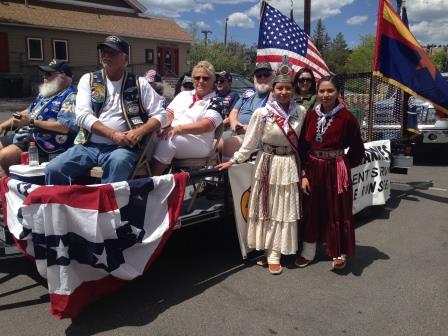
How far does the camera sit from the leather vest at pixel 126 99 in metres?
3.80

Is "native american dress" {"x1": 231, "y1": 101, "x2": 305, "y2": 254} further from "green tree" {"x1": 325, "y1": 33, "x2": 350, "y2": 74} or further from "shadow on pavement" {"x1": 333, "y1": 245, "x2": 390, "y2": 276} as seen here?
"green tree" {"x1": 325, "y1": 33, "x2": 350, "y2": 74}

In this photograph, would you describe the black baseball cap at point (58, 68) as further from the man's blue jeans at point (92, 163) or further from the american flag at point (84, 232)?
the american flag at point (84, 232)

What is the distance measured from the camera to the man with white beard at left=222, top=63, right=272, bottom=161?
499cm

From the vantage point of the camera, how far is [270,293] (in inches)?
144

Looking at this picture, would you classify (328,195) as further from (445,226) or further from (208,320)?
(445,226)

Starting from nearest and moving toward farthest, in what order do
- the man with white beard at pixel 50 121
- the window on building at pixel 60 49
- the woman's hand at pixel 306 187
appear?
the woman's hand at pixel 306 187 < the man with white beard at pixel 50 121 < the window on building at pixel 60 49

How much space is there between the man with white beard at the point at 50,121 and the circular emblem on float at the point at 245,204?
5.54 ft

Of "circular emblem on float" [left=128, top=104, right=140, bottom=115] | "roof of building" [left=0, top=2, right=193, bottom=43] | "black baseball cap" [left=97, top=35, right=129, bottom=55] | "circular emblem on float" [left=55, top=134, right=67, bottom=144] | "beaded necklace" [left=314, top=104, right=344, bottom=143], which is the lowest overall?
"circular emblem on float" [left=55, top=134, right=67, bottom=144]

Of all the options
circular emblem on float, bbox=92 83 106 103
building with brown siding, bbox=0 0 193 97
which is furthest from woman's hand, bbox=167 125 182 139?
building with brown siding, bbox=0 0 193 97

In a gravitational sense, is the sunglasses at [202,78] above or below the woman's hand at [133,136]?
above

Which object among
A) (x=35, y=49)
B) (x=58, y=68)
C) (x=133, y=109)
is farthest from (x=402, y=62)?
(x=35, y=49)

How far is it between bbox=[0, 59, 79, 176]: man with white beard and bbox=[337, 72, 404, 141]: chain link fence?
3606 mm

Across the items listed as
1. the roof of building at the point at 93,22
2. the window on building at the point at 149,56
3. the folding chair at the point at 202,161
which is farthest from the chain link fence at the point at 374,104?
the window on building at the point at 149,56

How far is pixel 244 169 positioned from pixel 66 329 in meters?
1.98
